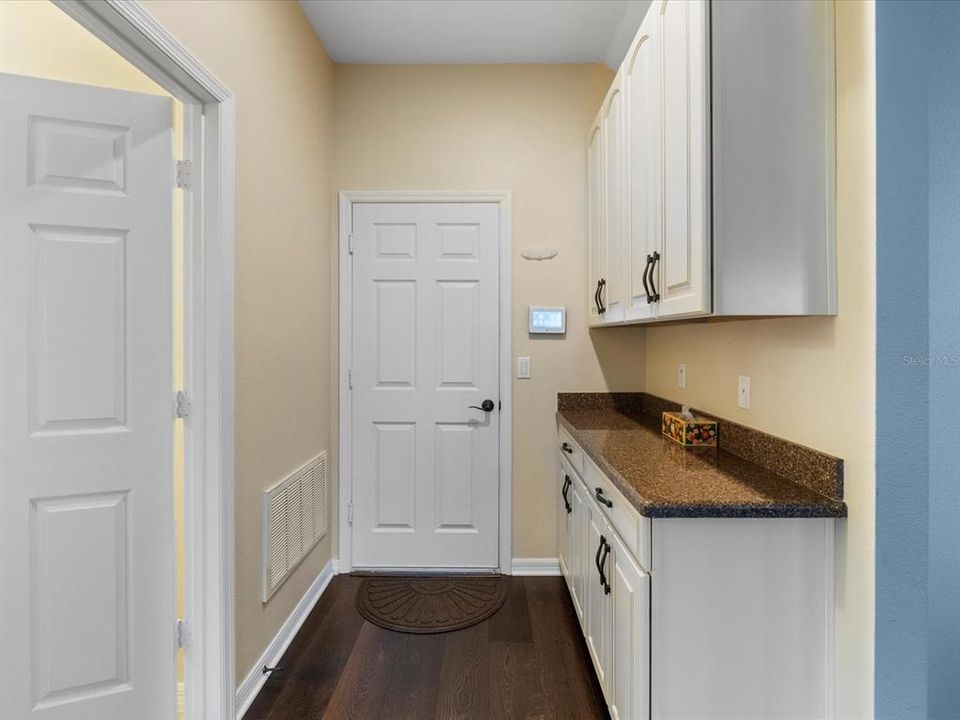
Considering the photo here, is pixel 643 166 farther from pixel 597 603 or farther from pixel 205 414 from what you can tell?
pixel 205 414

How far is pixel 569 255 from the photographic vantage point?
9.11ft

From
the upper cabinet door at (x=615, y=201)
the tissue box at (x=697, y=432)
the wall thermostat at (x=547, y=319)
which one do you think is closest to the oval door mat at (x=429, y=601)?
the tissue box at (x=697, y=432)

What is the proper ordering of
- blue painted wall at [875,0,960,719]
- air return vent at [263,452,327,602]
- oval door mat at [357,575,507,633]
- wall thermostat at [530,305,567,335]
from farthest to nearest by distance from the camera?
1. wall thermostat at [530,305,567,335]
2. oval door mat at [357,575,507,633]
3. air return vent at [263,452,327,602]
4. blue painted wall at [875,0,960,719]

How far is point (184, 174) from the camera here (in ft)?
5.20

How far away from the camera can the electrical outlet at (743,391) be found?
1.68 m

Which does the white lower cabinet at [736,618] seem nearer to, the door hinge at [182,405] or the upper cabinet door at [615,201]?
the upper cabinet door at [615,201]

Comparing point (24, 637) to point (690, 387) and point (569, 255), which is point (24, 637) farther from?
point (569, 255)

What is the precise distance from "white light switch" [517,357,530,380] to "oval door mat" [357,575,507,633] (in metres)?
1.17

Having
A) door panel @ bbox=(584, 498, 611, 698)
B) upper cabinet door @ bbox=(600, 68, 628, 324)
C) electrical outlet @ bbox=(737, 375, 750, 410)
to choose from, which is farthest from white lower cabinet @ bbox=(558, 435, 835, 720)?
upper cabinet door @ bbox=(600, 68, 628, 324)

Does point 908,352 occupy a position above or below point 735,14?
below

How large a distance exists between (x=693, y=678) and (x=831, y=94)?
5.10 feet

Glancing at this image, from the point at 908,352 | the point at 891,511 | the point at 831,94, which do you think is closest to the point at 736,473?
the point at 891,511

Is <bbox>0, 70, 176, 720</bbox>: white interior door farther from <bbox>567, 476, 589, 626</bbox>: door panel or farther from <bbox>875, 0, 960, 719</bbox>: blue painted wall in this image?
<bbox>875, 0, 960, 719</bbox>: blue painted wall

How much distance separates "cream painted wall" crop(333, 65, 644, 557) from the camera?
2766 mm
